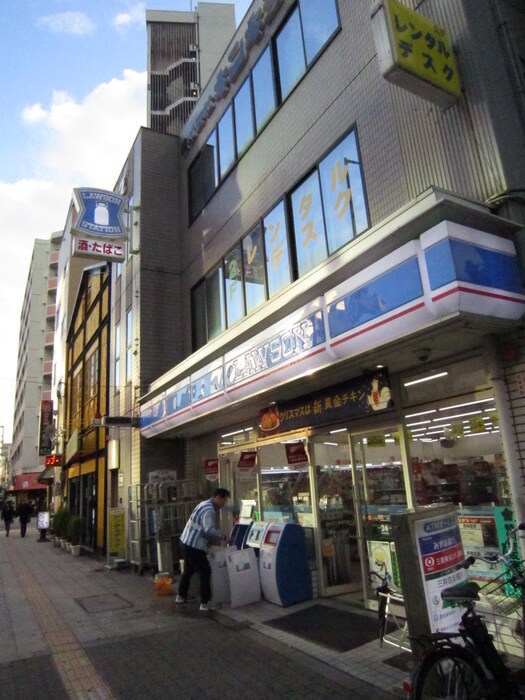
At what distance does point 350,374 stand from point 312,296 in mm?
1202

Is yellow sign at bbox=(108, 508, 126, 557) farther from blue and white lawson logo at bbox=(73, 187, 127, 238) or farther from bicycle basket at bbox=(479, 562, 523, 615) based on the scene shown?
bicycle basket at bbox=(479, 562, 523, 615)

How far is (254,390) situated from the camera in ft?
25.9

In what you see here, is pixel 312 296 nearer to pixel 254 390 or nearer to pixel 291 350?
pixel 291 350

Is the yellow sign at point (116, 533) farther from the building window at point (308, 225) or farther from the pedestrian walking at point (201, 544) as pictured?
the building window at point (308, 225)

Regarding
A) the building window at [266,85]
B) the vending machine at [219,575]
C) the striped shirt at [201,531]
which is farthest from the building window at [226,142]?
the vending machine at [219,575]

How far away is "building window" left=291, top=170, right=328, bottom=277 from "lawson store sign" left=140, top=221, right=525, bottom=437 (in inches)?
72.3

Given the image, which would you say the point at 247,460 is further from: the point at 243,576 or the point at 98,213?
the point at 98,213

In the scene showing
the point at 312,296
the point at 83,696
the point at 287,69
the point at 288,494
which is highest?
the point at 287,69

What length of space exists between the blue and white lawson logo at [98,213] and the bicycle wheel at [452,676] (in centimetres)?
1238

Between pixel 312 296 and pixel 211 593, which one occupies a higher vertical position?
pixel 312 296

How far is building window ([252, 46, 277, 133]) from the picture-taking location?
10.4 metres

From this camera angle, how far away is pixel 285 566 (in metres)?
7.69

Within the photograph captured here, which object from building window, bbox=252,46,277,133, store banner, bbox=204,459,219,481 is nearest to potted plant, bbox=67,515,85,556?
store banner, bbox=204,459,219,481

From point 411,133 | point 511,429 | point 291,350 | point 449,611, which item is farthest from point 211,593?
point 411,133
